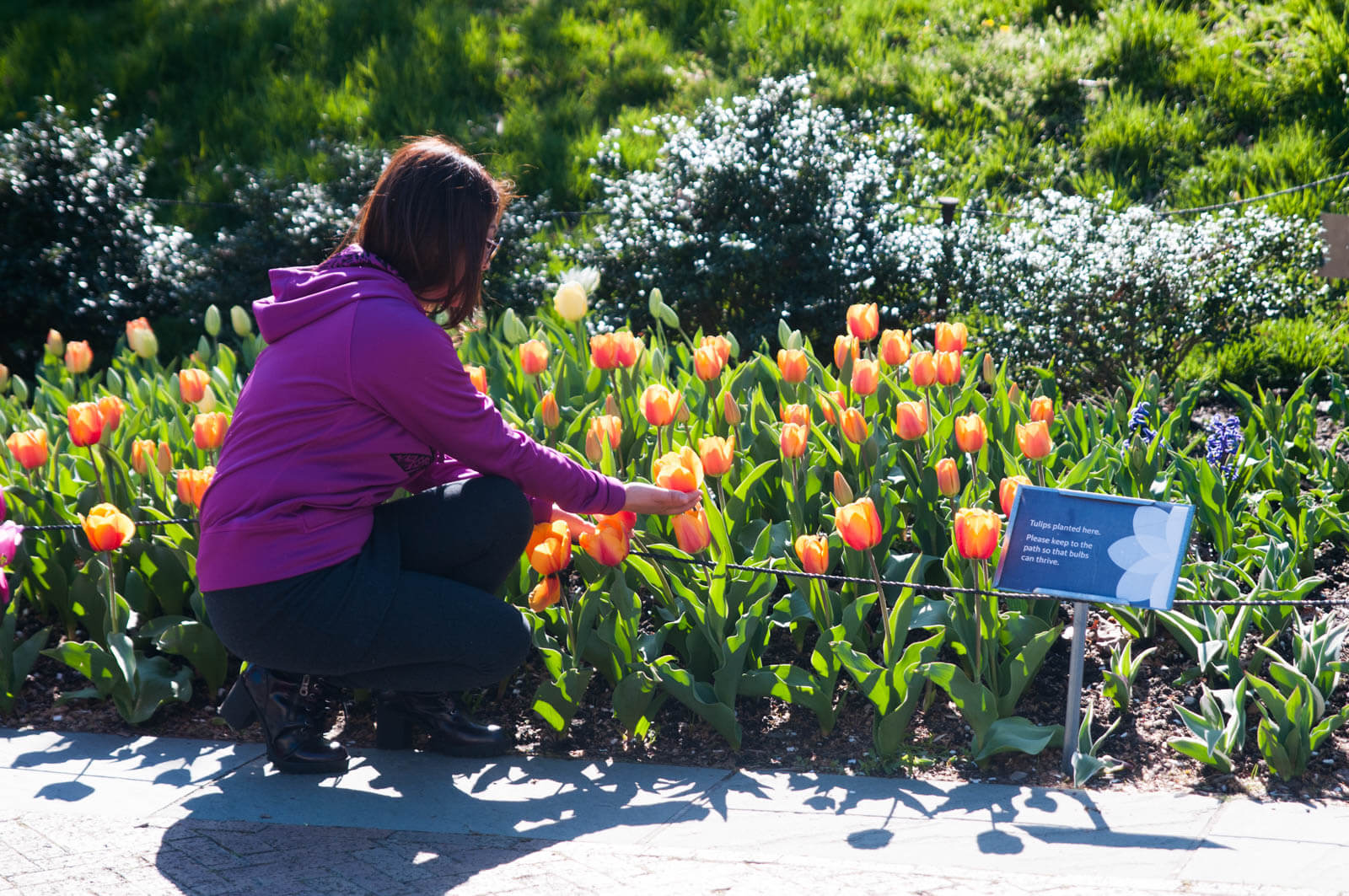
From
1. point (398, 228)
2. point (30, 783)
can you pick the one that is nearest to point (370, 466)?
point (398, 228)

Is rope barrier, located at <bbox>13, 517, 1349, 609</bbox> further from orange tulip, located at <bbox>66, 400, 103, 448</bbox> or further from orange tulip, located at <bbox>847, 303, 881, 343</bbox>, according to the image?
orange tulip, located at <bbox>847, 303, 881, 343</bbox>

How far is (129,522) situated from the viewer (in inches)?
111

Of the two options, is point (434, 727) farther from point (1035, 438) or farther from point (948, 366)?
point (948, 366)

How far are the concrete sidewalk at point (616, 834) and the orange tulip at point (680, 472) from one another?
0.58 m

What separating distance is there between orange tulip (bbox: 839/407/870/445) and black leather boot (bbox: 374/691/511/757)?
106cm

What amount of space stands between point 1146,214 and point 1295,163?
1792 millimetres

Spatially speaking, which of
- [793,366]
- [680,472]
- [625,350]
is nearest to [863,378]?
[793,366]

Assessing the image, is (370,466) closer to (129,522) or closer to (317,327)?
(317,327)

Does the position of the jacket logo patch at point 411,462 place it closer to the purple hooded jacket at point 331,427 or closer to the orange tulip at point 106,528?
the purple hooded jacket at point 331,427

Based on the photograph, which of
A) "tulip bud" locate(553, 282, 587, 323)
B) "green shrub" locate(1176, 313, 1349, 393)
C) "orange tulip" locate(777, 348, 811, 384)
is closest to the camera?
"orange tulip" locate(777, 348, 811, 384)

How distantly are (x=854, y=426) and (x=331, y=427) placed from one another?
1257mm

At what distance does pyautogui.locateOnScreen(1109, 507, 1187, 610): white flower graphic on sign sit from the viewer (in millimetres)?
2291

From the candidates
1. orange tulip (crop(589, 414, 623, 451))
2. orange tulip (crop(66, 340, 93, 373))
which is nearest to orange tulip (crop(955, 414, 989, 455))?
orange tulip (crop(589, 414, 623, 451))

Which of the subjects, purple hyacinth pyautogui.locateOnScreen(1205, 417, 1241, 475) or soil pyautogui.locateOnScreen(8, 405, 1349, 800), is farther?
purple hyacinth pyautogui.locateOnScreen(1205, 417, 1241, 475)
